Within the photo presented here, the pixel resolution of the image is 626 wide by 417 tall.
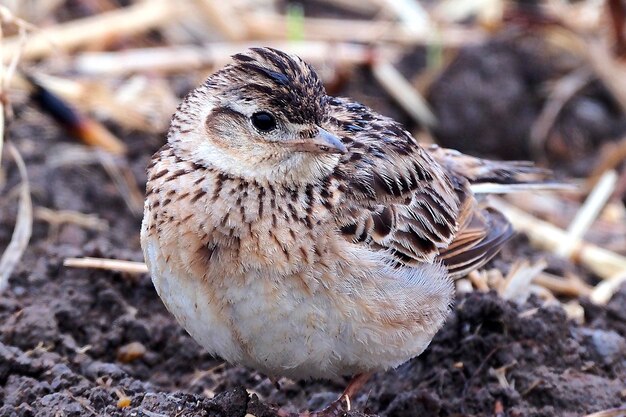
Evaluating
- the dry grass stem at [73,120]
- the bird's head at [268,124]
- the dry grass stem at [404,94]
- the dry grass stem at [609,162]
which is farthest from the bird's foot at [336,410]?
the dry grass stem at [404,94]

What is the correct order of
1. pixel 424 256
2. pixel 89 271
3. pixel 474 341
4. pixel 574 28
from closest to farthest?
pixel 424 256
pixel 474 341
pixel 89 271
pixel 574 28

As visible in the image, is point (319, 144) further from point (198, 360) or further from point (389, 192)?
point (198, 360)

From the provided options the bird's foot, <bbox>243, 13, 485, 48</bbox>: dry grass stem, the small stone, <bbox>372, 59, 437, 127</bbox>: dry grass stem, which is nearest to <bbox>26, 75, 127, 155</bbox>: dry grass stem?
<bbox>243, 13, 485, 48</bbox>: dry grass stem

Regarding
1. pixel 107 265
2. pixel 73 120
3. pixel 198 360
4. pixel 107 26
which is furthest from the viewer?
pixel 107 26

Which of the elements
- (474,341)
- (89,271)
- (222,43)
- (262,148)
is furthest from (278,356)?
(222,43)

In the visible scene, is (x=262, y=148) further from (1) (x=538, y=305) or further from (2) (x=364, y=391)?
(1) (x=538, y=305)

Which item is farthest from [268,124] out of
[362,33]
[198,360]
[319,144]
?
[362,33]

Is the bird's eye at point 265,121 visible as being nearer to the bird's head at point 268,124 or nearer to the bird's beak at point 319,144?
the bird's head at point 268,124
